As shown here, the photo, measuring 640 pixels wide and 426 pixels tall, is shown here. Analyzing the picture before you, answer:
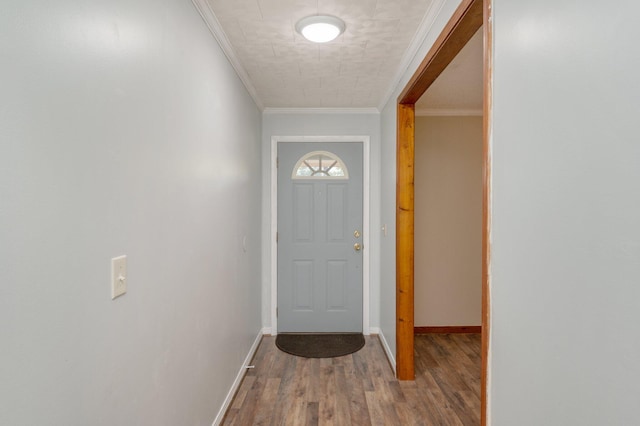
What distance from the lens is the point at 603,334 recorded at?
76cm

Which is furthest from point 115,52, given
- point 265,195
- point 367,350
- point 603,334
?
point 367,350

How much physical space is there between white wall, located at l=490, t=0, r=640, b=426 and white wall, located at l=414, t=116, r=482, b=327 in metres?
2.74

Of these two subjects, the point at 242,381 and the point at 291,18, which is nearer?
the point at 291,18

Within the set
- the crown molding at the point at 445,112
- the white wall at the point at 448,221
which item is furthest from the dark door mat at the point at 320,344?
the crown molding at the point at 445,112

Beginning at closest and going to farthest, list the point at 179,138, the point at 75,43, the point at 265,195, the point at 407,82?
the point at 75,43 < the point at 179,138 < the point at 407,82 < the point at 265,195

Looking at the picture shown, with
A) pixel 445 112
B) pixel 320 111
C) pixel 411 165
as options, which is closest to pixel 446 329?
pixel 411 165

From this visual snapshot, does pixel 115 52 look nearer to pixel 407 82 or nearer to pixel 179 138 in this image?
pixel 179 138

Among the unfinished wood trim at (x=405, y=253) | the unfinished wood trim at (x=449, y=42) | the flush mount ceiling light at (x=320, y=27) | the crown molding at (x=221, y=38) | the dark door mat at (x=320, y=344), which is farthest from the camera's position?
the dark door mat at (x=320, y=344)


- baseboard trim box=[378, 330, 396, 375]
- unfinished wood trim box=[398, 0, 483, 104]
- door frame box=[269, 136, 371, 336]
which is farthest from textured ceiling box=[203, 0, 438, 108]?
baseboard trim box=[378, 330, 396, 375]

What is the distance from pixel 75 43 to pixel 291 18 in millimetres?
1328

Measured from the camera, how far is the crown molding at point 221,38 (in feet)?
5.97

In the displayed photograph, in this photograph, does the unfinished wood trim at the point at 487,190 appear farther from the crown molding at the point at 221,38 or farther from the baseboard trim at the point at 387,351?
the baseboard trim at the point at 387,351

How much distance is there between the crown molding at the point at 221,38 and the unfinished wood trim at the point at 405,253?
3.97ft

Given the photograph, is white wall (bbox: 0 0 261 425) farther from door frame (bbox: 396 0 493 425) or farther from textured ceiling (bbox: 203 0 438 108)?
door frame (bbox: 396 0 493 425)
